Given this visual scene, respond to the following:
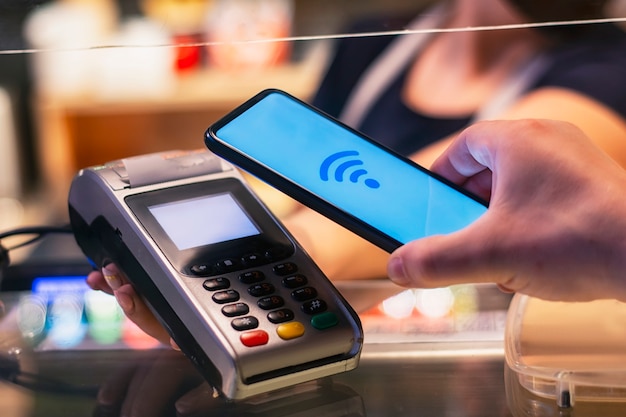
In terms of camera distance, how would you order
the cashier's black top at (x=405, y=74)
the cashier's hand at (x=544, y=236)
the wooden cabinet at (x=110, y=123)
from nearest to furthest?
the cashier's hand at (x=544, y=236) → the cashier's black top at (x=405, y=74) → the wooden cabinet at (x=110, y=123)

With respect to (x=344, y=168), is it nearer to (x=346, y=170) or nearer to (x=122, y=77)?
(x=346, y=170)

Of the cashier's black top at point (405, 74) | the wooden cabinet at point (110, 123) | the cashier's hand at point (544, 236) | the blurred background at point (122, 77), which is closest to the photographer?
the cashier's hand at point (544, 236)

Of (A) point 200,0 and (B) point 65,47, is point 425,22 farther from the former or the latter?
(A) point 200,0

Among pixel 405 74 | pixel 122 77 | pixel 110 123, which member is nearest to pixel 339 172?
pixel 405 74

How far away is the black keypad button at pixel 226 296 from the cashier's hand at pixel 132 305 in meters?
0.05

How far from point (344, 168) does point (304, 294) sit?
0.07 m

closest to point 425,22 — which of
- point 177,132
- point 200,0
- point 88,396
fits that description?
point 88,396

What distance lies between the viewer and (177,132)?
134cm

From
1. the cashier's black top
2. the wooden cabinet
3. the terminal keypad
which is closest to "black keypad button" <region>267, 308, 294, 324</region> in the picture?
the terminal keypad

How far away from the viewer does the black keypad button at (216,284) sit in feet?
1.38

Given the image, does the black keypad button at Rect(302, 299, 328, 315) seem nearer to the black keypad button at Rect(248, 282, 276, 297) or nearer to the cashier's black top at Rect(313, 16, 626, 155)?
the black keypad button at Rect(248, 282, 276, 297)

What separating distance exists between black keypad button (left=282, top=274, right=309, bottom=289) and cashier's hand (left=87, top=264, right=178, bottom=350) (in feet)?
0.23

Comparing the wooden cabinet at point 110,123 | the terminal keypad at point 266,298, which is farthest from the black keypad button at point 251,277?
the wooden cabinet at point 110,123

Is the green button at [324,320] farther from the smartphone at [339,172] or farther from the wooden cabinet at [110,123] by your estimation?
the wooden cabinet at [110,123]
